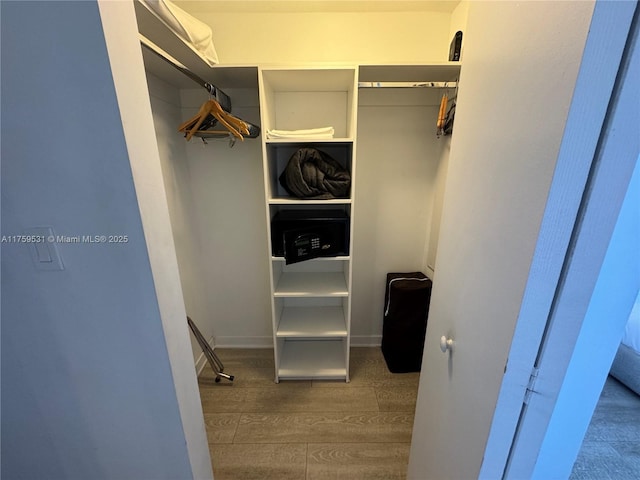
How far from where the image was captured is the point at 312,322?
188 cm

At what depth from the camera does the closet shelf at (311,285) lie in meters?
1.67

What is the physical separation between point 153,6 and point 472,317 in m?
1.47

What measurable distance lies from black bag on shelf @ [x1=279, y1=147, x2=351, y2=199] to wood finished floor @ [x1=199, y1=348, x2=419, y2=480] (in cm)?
137

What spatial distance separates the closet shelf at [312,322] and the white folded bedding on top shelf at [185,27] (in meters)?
1.68

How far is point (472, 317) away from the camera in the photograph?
634 millimetres

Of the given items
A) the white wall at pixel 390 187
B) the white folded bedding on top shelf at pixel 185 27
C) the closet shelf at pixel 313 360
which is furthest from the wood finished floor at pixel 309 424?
the white folded bedding on top shelf at pixel 185 27

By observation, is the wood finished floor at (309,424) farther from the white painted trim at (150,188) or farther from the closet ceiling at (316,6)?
the closet ceiling at (316,6)

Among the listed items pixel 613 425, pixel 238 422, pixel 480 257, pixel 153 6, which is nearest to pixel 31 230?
pixel 153 6

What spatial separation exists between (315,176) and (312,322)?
3.53ft

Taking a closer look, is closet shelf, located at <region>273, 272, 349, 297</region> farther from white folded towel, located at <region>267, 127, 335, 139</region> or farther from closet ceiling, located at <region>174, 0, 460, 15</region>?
closet ceiling, located at <region>174, 0, 460, 15</region>

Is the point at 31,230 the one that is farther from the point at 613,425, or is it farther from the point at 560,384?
the point at 613,425

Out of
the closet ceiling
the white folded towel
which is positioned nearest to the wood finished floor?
the white folded towel

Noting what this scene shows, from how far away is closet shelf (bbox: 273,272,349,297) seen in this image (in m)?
1.67

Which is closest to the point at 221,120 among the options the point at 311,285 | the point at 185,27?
the point at 185,27
